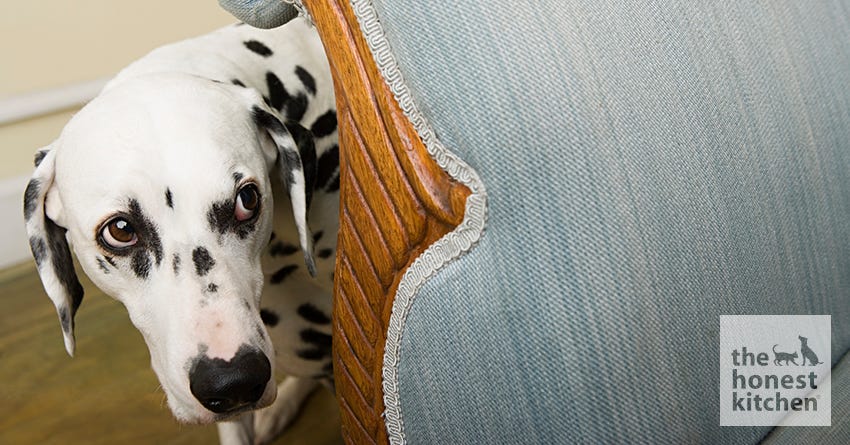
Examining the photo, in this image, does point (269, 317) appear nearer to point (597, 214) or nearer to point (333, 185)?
point (333, 185)

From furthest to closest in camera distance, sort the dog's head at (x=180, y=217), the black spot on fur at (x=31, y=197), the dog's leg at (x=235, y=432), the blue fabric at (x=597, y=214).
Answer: the dog's leg at (x=235, y=432) → the black spot on fur at (x=31, y=197) → the dog's head at (x=180, y=217) → the blue fabric at (x=597, y=214)

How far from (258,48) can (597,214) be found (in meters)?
0.81

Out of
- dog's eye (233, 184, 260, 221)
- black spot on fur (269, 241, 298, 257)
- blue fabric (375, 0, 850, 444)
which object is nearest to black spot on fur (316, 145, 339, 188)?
black spot on fur (269, 241, 298, 257)

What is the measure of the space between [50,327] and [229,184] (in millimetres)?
1466

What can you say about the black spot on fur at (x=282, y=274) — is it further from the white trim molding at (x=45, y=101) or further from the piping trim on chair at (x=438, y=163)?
the white trim molding at (x=45, y=101)

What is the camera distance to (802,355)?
3.13ft

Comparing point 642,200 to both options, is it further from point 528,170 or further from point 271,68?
point 271,68

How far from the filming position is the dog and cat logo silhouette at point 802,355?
0.93m

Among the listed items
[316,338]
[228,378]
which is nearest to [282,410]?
[316,338]

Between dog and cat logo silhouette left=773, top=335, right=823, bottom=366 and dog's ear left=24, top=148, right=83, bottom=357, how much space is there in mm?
967

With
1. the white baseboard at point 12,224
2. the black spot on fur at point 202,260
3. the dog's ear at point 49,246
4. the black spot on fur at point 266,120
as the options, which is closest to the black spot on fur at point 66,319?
the dog's ear at point 49,246

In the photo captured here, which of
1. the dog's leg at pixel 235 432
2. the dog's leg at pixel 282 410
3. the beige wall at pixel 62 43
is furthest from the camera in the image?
the beige wall at pixel 62 43

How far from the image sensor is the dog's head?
1.02 metres

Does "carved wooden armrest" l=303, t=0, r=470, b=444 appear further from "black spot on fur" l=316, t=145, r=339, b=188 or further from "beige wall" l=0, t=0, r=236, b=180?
"beige wall" l=0, t=0, r=236, b=180
